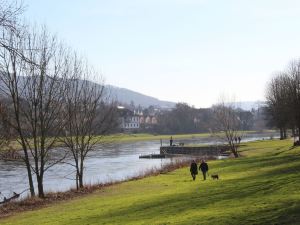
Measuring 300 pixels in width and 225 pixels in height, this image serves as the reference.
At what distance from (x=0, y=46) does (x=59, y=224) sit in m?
10.4

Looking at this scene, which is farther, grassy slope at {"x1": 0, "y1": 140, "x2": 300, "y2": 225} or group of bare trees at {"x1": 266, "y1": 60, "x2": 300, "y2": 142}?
group of bare trees at {"x1": 266, "y1": 60, "x2": 300, "y2": 142}

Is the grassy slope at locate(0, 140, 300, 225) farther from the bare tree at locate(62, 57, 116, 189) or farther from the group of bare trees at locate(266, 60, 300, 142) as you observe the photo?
the group of bare trees at locate(266, 60, 300, 142)

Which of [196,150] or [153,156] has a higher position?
[196,150]

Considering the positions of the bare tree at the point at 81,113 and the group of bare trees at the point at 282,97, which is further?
the group of bare trees at the point at 282,97

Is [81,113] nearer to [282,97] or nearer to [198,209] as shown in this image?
[198,209]

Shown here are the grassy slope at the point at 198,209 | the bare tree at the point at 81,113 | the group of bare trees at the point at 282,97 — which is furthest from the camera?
the group of bare trees at the point at 282,97

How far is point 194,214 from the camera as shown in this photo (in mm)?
15930

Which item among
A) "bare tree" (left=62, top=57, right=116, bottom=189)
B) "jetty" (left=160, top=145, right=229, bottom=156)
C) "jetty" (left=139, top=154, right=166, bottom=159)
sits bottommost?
"jetty" (left=139, top=154, right=166, bottom=159)

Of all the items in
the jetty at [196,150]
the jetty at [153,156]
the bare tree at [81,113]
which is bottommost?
the jetty at [153,156]

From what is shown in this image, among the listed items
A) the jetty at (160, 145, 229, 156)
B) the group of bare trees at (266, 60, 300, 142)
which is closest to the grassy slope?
the group of bare trees at (266, 60, 300, 142)

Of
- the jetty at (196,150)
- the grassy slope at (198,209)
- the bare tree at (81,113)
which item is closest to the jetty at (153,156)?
the jetty at (196,150)

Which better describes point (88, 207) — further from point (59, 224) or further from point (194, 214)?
point (194, 214)

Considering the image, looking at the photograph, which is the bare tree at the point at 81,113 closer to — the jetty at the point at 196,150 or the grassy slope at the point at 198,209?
the grassy slope at the point at 198,209

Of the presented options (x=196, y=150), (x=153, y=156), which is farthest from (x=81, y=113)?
(x=196, y=150)
